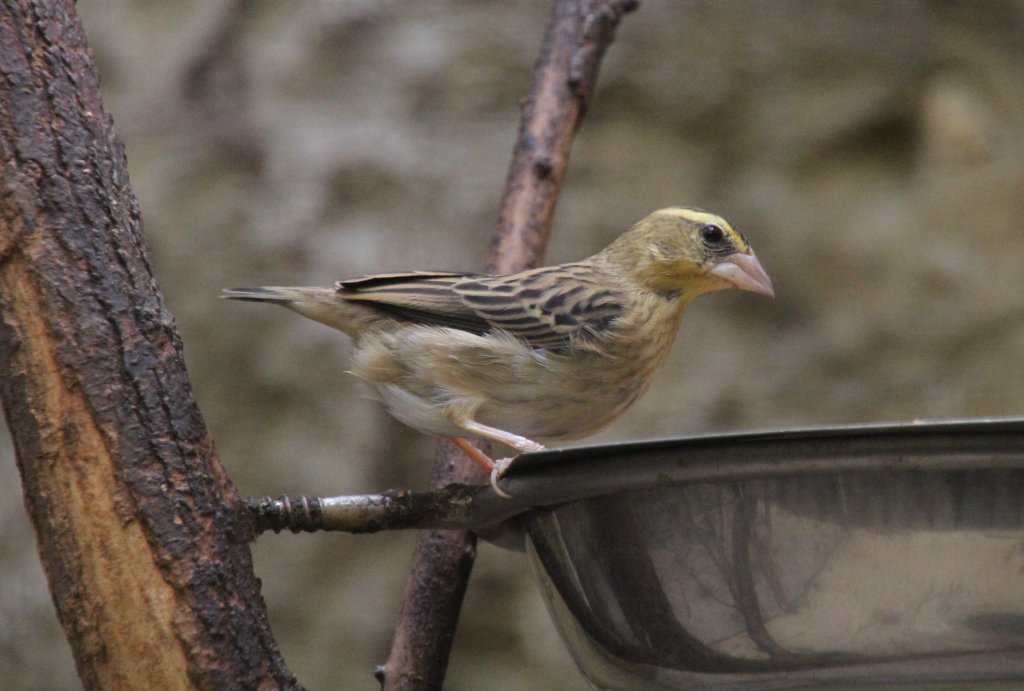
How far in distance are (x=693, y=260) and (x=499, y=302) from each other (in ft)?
1.85

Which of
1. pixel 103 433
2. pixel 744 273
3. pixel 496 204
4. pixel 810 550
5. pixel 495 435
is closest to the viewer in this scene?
pixel 810 550

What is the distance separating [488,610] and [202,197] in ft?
6.06

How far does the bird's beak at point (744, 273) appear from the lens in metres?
2.99

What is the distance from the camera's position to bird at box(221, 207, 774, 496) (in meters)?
2.70

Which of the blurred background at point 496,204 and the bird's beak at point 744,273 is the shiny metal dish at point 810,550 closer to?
the bird's beak at point 744,273

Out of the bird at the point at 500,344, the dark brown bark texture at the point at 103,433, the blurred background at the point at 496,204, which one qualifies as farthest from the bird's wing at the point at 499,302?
the blurred background at the point at 496,204

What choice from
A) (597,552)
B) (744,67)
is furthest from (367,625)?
(597,552)

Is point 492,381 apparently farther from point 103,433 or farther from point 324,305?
point 103,433

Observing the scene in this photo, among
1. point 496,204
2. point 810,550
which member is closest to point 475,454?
point 810,550

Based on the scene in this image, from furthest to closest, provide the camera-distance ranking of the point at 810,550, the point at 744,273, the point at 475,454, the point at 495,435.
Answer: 1. the point at 744,273
2. the point at 475,454
3. the point at 495,435
4. the point at 810,550

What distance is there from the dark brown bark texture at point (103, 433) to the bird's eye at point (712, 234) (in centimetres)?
153

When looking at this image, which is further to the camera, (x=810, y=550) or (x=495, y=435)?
(x=495, y=435)

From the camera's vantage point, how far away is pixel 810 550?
5.16 ft

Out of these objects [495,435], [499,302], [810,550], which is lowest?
[810,550]
